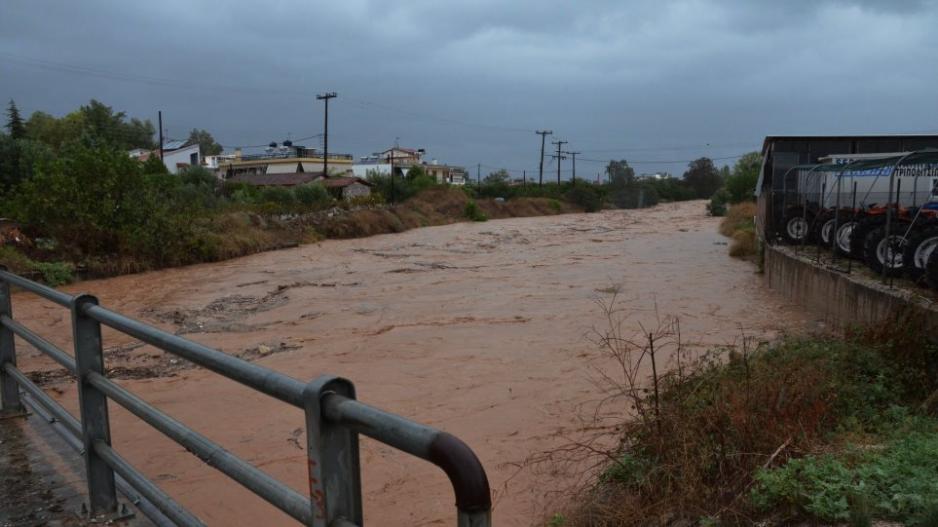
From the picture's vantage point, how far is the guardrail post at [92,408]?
3.18m

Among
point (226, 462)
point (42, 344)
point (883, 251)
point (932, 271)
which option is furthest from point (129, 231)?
point (226, 462)

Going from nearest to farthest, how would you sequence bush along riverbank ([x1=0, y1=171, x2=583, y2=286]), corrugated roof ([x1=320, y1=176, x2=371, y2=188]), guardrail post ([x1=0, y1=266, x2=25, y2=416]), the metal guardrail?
the metal guardrail, guardrail post ([x1=0, y1=266, x2=25, y2=416]), bush along riverbank ([x1=0, y1=171, x2=583, y2=286]), corrugated roof ([x1=320, y1=176, x2=371, y2=188])

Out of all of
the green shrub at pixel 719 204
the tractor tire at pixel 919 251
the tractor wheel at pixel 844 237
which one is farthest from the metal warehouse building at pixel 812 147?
the green shrub at pixel 719 204

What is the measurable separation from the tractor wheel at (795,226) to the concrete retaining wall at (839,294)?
0.54 meters

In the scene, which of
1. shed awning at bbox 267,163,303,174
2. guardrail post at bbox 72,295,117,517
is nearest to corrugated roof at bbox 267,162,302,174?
shed awning at bbox 267,163,303,174

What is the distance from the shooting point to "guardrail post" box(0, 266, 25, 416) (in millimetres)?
4543

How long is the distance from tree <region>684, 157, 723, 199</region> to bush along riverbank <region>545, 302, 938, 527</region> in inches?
4542

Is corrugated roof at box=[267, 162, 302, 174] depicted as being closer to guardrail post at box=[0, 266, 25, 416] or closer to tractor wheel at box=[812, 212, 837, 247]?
tractor wheel at box=[812, 212, 837, 247]

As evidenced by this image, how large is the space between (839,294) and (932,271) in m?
3.15

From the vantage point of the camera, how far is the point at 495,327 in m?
13.4

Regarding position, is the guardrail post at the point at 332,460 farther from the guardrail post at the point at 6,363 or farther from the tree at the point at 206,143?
the tree at the point at 206,143

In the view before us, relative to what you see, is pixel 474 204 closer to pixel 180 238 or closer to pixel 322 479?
pixel 180 238

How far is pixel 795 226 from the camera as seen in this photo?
59.0ft

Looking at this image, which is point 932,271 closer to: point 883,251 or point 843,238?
point 883,251
